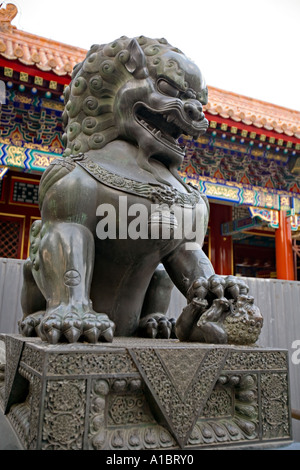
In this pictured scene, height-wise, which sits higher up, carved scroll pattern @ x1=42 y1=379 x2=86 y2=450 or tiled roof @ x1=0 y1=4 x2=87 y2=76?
tiled roof @ x1=0 y1=4 x2=87 y2=76

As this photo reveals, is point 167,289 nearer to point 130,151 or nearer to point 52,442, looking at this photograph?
point 130,151

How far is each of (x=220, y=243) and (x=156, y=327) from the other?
6728mm

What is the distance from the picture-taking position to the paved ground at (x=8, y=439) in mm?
980

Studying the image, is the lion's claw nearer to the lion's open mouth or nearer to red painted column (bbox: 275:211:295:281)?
the lion's open mouth

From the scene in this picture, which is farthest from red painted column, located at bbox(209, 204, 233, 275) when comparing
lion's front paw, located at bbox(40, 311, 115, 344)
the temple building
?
lion's front paw, located at bbox(40, 311, 115, 344)

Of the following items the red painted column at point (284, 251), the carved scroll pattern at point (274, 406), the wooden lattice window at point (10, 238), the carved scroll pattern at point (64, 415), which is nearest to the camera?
the carved scroll pattern at point (64, 415)

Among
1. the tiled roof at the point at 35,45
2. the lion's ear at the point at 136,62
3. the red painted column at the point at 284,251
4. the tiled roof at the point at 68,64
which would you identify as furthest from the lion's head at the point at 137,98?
the red painted column at the point at 284,251

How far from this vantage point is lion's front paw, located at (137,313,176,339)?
1.63 m

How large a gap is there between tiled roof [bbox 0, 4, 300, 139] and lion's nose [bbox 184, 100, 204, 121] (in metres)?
2.97

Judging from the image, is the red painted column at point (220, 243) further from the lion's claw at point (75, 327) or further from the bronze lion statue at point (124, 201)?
the lion's claw at point (75, 327)

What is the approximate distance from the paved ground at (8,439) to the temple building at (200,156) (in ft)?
12.1

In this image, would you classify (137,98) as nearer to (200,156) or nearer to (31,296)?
(31,296)
